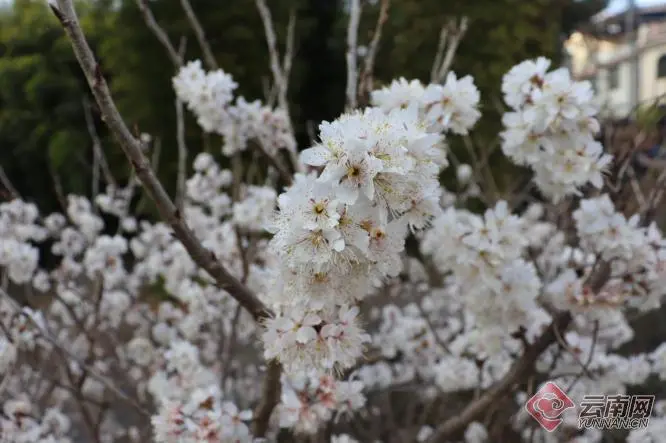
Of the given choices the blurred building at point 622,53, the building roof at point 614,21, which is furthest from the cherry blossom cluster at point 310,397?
the building roof at point 614,21

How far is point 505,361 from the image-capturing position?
8.04ft

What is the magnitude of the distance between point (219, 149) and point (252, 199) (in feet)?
13.2

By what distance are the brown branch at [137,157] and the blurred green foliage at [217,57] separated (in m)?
3.54

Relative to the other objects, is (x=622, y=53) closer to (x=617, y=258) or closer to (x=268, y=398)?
(x=617, y=258)

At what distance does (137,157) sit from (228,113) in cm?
96

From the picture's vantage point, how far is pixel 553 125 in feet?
4.67

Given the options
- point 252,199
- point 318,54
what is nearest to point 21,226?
point 252,199

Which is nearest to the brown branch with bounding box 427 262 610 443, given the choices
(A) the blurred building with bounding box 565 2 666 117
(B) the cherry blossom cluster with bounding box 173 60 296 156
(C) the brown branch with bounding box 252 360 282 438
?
(C) the brown branch with bounding box 252 360 282 438

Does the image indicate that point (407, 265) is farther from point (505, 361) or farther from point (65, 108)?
point (65, 108)

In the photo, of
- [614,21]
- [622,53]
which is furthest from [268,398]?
[622,53]

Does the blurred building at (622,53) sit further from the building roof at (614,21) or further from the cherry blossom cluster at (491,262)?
the cherry blossom cluster at (491,262)

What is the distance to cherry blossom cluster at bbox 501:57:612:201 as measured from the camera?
140cm

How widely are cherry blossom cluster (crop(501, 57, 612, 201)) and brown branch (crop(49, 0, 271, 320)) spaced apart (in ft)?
2.44

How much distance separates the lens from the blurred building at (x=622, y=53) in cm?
427
